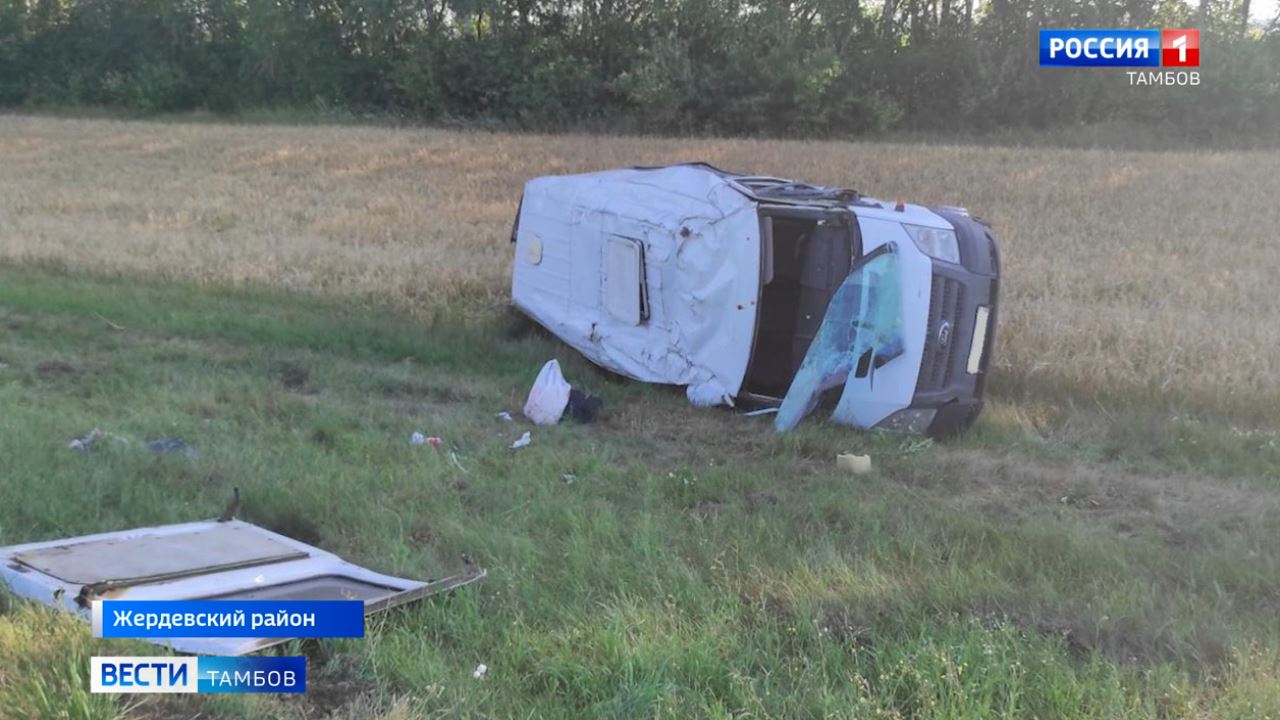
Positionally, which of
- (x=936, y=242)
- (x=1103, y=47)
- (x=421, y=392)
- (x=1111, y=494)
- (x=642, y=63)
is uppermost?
(x=642, y=63)

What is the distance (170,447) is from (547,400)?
2.52 meters

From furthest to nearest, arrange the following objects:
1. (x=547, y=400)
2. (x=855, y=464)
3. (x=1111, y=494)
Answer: (x=547, y=400) → (x=855, y=464) → (x=1111, y=494)

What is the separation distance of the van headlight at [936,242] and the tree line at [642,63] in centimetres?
2803

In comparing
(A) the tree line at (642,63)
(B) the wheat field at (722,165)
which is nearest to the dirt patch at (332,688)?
(B) the wheat field at (722,165)

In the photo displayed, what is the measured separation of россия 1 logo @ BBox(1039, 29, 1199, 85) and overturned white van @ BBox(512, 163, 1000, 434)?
17.5 metres

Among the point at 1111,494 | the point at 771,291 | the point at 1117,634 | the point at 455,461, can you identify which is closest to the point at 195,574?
the point at 455,461

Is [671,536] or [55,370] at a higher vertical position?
[55,370]

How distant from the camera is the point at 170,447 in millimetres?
5984

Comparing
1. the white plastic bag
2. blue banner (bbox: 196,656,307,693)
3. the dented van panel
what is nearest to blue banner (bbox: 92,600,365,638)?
the dented van panel

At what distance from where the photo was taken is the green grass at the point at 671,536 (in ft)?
10.8

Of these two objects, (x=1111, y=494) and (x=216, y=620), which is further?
(x=1111, y=494)

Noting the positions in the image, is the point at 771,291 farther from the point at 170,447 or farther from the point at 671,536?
the point at 170,447

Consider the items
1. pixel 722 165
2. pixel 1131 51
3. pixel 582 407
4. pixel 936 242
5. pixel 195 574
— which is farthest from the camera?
pixel 1131 51

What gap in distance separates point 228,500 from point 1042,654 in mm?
3706
